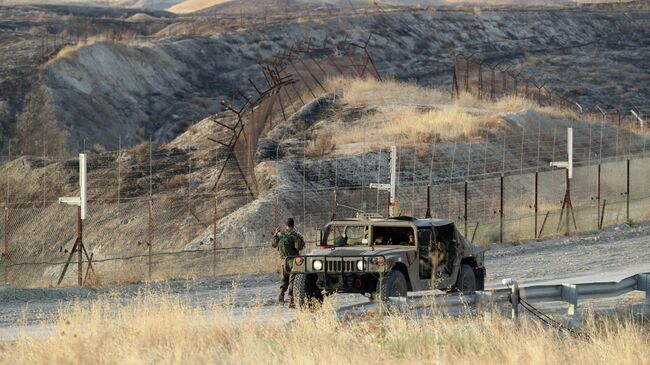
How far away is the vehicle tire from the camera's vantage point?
18500mm

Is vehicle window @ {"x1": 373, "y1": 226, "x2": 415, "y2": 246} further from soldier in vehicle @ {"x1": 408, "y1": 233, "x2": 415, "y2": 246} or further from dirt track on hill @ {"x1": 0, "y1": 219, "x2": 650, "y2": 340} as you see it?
dirt track on hill @ {"x1": 0, "y1": 219, "x2": 650, "y2": 340}

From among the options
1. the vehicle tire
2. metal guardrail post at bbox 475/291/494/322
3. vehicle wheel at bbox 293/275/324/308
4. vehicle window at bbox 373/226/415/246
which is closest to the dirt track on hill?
vehicle wheel at bbox 293/275/324/308

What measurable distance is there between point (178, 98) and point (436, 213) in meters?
36.9

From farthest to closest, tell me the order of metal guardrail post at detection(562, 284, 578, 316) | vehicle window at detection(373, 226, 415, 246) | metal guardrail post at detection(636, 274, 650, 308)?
vehicle window at detection(373, 226, 415, 246) < metal guardrail post at detection(636, 274, 650, 308) < metal guardrail post at detection(562, 284, 578, 316)

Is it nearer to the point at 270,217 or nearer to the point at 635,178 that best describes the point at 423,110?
the point at 635,178

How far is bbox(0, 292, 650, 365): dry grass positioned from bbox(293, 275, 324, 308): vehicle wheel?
97.2 inches

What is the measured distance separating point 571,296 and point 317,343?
4232 millimetres

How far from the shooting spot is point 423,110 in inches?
2019

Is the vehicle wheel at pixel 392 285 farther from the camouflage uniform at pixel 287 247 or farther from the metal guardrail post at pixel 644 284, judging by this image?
the metal guardrail post at pixel 644 284

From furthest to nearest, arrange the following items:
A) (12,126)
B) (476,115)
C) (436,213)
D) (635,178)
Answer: (12,126), (476,115), (635,178), (436,213)

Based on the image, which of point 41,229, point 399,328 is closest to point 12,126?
point 41,229

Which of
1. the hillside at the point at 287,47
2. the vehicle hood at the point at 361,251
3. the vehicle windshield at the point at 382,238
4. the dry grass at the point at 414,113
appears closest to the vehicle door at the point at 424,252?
the vehicle windshield at the point at 382,238

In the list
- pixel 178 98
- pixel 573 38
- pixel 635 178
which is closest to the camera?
pixel 635 178

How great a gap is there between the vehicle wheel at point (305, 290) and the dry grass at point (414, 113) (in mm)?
27021
